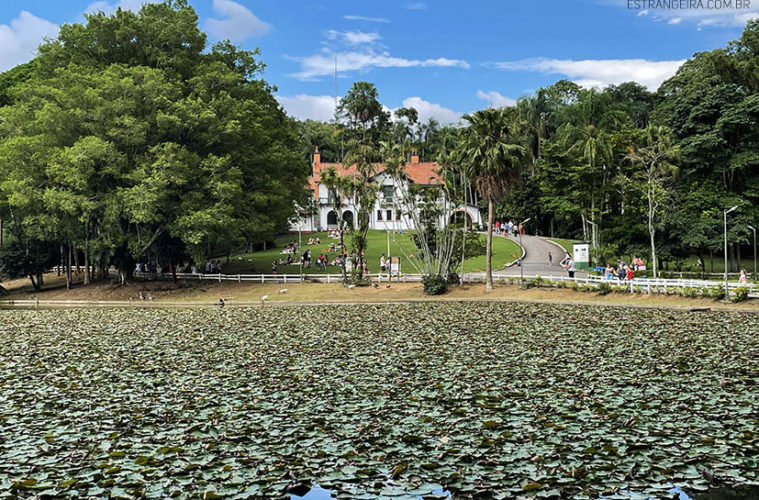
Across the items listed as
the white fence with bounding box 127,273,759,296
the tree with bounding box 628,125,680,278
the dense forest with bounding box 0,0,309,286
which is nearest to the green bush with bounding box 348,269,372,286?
the white fence with bounding box 127,273,759,296

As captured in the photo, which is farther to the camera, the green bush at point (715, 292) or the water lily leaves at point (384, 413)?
the green bush at point (715, 292)

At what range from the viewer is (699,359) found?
56.6ft

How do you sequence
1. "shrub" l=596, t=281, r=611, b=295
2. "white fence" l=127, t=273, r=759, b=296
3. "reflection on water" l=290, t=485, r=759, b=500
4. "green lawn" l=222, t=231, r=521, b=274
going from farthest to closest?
"green lawn" l=222, t=231, r=521, b=274 < "shrub" l=596, t=281, r=611, b=295 < "white fence" l=127, t=273, r=759, b=296 < "reflection on water" l=290, t=485, r=759, b=500

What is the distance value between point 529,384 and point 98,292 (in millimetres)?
35782

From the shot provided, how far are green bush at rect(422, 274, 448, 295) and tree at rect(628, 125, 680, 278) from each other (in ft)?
42.0

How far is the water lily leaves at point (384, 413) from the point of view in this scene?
30.7 ft

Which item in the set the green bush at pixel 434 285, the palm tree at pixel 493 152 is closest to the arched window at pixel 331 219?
the green bush at pixel 434 285

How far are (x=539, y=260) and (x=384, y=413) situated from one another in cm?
4483

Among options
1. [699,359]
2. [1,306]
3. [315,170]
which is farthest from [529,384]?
[315,170]

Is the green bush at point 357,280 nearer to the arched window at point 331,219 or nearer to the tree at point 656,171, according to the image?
the tree at point 656,171

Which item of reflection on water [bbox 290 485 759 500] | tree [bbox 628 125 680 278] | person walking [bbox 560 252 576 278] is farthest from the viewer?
person walking [bbox 560 252 576 278]

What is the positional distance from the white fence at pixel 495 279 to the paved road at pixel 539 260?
119 inches

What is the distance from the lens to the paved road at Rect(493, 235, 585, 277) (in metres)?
47.0

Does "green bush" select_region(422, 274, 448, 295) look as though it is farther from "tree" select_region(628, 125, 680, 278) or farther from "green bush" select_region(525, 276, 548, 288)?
"tree" select_region(628, 125, 680, 278)
